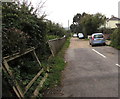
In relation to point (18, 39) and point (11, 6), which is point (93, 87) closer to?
point (18, 39)

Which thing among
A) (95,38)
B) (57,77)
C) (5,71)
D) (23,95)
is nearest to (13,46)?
(5,71)

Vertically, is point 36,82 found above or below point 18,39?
below

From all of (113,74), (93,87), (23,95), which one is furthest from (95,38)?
(23,95)

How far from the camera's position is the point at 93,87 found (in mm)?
5543

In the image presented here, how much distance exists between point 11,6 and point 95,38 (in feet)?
58.3

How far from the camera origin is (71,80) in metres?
6.61

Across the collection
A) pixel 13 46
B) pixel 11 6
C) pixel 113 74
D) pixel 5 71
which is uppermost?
pixel 11 6

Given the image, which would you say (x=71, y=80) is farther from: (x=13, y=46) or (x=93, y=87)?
(x=13, y=46)

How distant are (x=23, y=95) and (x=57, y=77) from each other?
2698 mm

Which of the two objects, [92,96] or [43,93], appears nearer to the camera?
[92,96]

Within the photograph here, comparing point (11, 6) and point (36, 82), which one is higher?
point (11, 6)

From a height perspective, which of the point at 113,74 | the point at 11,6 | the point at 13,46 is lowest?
the point at 113,74

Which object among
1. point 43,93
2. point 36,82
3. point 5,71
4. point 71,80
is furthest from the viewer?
point 71,80

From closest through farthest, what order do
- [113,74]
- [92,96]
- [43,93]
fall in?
[92,96]
[43,93]
[113,74]
